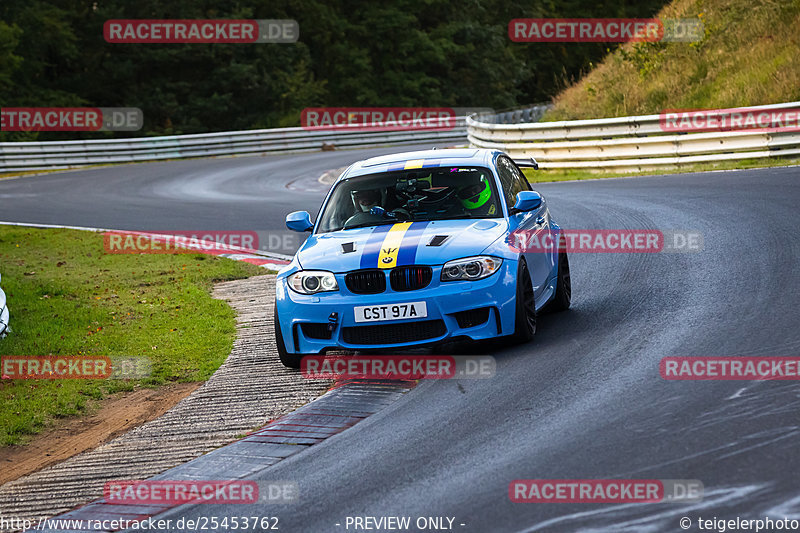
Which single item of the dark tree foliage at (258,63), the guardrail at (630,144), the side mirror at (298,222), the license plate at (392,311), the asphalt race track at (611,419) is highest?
the dark tree foliage at (258,63)

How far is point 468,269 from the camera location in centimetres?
820

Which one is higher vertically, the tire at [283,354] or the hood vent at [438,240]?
the hood vent at [438,240]

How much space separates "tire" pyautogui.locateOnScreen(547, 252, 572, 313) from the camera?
9.70 metres

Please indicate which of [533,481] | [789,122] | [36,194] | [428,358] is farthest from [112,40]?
[533,481]

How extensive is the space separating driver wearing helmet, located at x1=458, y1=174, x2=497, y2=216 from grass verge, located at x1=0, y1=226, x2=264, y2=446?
2.55 meters

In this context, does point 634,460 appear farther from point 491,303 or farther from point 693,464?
point 491,303

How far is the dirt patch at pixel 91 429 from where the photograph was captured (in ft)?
24.0

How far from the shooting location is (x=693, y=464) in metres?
5.41

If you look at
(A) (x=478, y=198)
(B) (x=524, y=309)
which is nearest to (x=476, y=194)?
(A) (x=478, y=198)

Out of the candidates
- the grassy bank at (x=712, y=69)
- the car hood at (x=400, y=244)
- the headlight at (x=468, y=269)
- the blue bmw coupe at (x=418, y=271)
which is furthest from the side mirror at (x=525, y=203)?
the grassy bank at (x=712, y=69)

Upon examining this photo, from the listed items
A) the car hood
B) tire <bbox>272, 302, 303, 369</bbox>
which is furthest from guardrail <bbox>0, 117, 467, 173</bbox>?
tire <bbox>272, 302, 303, 369</bbox>

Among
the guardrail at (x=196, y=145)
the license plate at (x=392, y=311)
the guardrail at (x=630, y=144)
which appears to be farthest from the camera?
the guardrail at (x=196, y=145)

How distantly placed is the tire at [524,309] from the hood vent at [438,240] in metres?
0.62

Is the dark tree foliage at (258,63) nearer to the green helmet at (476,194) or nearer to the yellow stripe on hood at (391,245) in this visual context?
the green helmet at (476,194)
